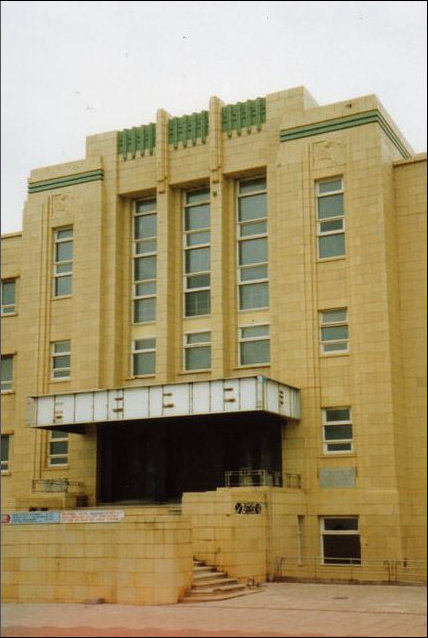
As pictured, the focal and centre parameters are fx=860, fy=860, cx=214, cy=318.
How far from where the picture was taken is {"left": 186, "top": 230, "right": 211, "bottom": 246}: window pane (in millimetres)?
37531

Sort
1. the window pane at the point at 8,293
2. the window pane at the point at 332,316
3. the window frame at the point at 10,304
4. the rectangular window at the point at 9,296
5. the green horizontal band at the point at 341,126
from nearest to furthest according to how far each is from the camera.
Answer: the window pane at the point at 332,316 < the green horizontal band at the point at 341,126 < the window frame at the point at 10,304 < the rectangular window at the point at 9,296 < the window pane at the point at 8,293

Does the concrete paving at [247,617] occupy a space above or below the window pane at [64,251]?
below

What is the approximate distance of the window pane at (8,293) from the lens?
41.9 meters

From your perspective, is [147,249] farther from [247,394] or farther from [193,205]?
[247,394]

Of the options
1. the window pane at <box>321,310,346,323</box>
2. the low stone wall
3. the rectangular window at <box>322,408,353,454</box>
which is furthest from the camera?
the window pane at <box>321,310,346,323</box>

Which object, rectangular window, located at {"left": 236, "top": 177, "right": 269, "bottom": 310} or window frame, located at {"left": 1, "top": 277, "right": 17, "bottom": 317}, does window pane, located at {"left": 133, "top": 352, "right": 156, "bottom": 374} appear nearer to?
rectangular window, located at {"left": 236, "top": 177, "right": 269, "bottom": 310}

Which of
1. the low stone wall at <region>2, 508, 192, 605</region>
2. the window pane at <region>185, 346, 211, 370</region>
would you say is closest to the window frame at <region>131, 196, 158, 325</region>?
the window pane at <region>185, 346, 211, 370</region>

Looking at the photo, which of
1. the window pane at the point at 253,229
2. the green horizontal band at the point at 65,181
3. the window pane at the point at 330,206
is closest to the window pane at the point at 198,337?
the window pane at the point at 253,229

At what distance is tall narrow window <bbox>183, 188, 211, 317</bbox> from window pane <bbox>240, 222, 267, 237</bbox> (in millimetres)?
1547

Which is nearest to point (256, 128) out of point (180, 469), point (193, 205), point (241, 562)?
point (193, 205)

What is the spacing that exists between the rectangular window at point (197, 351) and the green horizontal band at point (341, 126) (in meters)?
8.92

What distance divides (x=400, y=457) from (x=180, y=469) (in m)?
9.28

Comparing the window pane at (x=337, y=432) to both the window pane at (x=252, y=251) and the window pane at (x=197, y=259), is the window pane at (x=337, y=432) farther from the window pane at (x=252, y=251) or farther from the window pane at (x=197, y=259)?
the window pane at (x=197, y=259)

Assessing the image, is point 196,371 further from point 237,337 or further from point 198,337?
point 237,337
